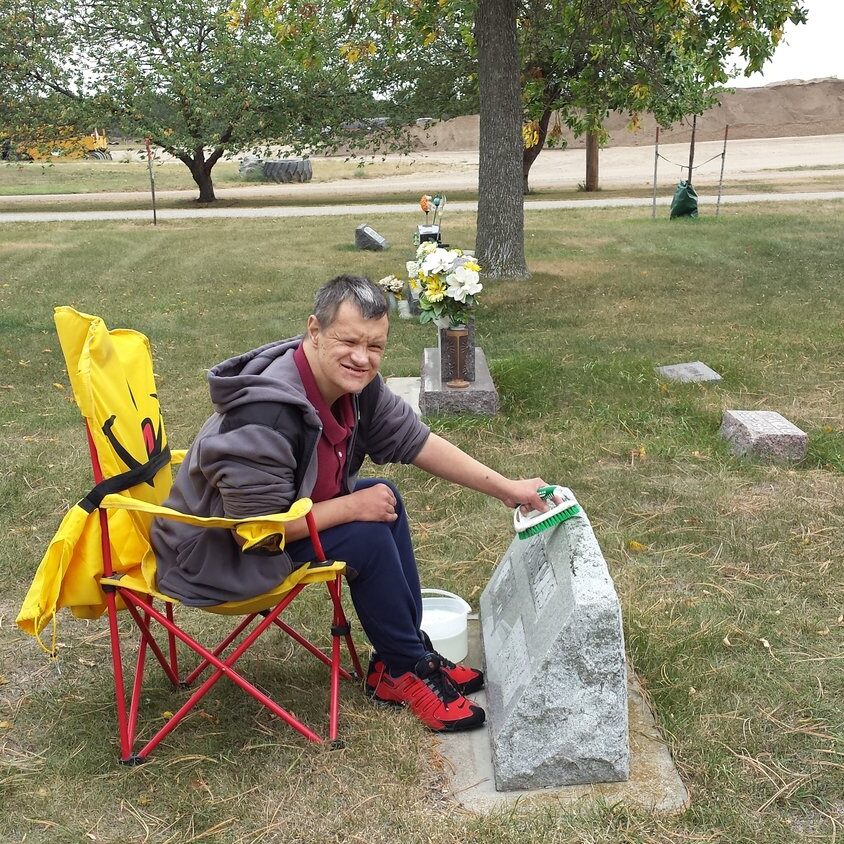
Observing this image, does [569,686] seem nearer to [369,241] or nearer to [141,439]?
[141,439]

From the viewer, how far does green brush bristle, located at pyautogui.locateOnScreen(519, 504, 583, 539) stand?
2.57 metres

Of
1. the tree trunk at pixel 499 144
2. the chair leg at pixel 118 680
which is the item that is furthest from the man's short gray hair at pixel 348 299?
the tree trunk at pixel 499 144

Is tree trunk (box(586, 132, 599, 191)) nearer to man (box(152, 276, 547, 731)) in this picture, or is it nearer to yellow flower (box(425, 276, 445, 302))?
yellow flower (box(425, 276, 445, 302))

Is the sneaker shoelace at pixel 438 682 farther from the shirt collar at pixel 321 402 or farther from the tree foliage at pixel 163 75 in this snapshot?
the tree foliage at pixel 163 75

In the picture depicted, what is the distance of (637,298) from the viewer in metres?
9.52

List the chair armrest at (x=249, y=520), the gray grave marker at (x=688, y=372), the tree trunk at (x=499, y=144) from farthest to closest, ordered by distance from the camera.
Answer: the tree trunk at (x=499, y=144) → the gray grave marker at (x=688, y=372) → the chair armrest at (x=249, y=520)

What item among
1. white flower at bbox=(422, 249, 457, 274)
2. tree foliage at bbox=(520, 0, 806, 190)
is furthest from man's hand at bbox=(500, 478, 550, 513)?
tree foliage at bbox=(520, 0, 806, 190)

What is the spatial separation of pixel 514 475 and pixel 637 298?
16.9 ft

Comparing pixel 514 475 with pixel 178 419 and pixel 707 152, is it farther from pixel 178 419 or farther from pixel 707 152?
pixel 707 152

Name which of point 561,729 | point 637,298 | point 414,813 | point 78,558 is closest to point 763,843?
point 561,729

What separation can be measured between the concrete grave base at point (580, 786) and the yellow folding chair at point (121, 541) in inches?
14.3

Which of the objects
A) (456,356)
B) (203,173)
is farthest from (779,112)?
(456,356)

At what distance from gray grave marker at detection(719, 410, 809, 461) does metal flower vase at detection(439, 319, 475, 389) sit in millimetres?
1618

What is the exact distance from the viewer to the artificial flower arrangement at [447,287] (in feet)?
19.3
